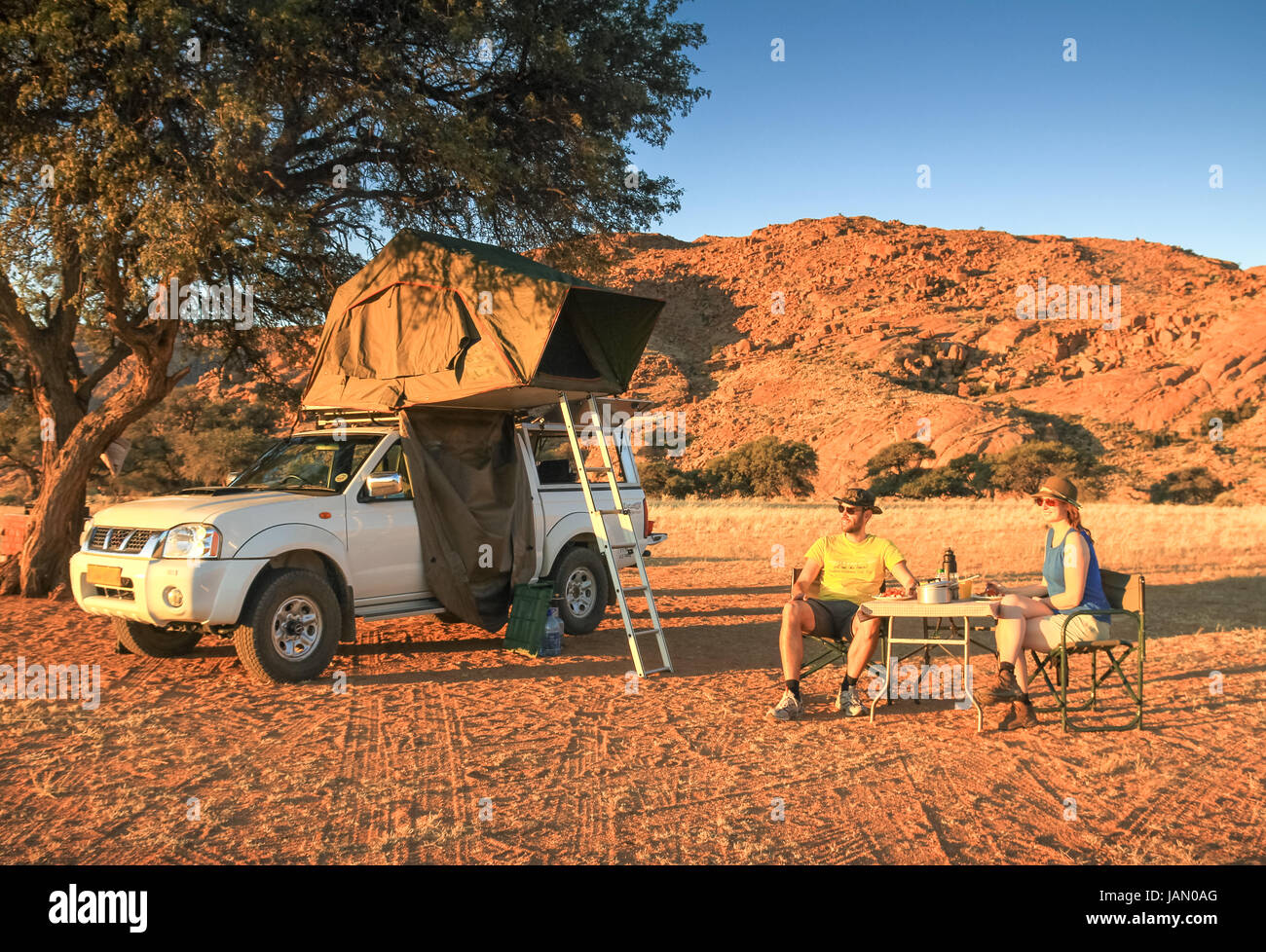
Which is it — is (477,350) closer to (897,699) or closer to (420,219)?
(897,699)

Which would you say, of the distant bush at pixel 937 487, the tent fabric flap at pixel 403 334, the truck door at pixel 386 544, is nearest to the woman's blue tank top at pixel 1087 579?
the tent fabric flap at pixel 403 334

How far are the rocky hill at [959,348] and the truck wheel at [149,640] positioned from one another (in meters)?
39.3

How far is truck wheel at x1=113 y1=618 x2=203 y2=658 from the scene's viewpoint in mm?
8859

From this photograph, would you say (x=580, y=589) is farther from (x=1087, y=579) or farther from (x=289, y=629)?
(x=1087, y=579)

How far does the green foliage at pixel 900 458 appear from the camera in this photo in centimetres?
4644

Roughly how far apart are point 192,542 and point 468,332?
9.72 ft

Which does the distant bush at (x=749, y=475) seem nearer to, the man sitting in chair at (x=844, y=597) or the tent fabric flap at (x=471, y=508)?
the tent fabric flap at (x=471, y=508)

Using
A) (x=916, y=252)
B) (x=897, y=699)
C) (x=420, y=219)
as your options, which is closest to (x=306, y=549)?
(x=897, y=699)

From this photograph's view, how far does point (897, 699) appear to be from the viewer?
25.1 feet

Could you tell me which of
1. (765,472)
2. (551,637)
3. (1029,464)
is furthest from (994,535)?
(765,472)

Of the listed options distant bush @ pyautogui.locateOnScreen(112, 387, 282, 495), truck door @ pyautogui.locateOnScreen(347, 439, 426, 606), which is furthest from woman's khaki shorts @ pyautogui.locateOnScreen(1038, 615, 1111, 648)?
distant bush @ pyautogui.locateOnScreen(112, 387, 282, 495)

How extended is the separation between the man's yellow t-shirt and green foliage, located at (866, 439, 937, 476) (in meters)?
39.9

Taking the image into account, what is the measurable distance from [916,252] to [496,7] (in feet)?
242

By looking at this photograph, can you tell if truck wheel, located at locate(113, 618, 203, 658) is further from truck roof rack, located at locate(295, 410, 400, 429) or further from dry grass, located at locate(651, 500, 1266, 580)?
dry grass, located at locate(651, 500, 1266, 580)
